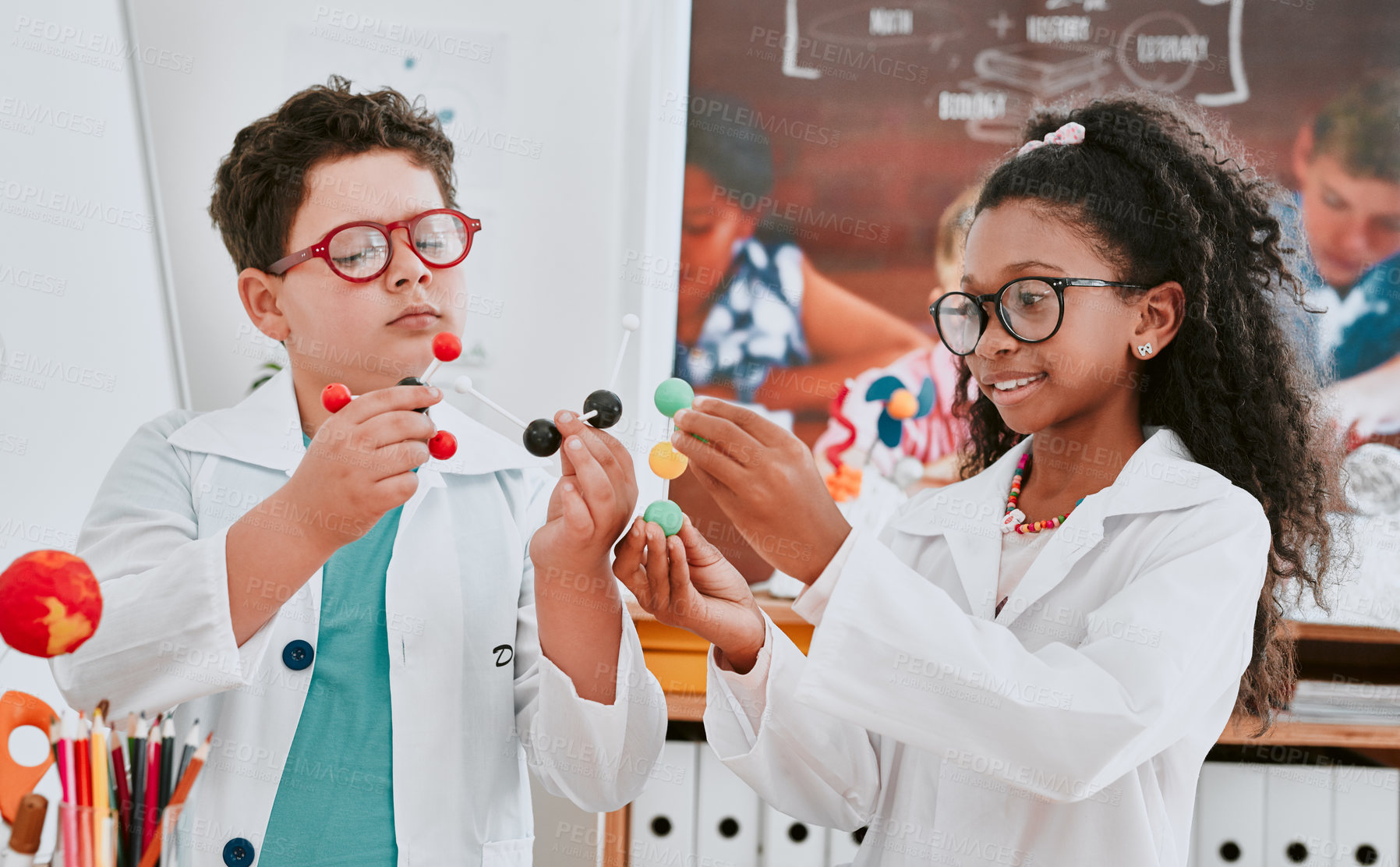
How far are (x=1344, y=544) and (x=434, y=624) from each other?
2.05 meters

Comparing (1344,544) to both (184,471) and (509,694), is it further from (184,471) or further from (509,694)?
(184,471)

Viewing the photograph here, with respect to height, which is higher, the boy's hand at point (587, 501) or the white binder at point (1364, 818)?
the boy's hand at point (587, 501)

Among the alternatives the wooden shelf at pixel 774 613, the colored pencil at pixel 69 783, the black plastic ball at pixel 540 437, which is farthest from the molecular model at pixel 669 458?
the wooden shelf at pixel 774 613

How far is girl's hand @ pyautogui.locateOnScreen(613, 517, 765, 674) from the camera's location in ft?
3.55

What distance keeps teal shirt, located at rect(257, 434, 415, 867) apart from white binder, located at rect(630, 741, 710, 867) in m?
0.99

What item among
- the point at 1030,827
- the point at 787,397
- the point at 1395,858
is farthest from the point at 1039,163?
the point at 1395,858

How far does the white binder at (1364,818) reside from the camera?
200 cm

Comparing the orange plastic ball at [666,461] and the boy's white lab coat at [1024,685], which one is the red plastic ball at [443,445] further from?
the boy's white lab coat at [1024,685]

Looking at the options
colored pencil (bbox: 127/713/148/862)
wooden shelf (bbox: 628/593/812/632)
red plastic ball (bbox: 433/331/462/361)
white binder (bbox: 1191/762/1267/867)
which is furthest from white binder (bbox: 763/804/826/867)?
colored pencil (bbox: 127/713/148/862)

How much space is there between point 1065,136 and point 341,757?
43.8 inches

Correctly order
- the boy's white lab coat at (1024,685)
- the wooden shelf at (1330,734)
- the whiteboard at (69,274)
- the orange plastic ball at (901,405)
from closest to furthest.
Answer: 1. the boy's white lab coat at (1024,685)
2. the orange plastic ball at (901,405)
3. the whiteboard at (69,274)
4. the wooden shelf at (1330,734)

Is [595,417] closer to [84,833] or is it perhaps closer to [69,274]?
[84,833]

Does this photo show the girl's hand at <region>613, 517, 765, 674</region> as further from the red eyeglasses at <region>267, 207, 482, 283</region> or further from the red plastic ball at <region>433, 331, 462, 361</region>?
the red eyeglasses at <region>267, 207, 482, 283</region>

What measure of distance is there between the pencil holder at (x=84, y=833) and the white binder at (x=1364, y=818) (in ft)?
7.19
